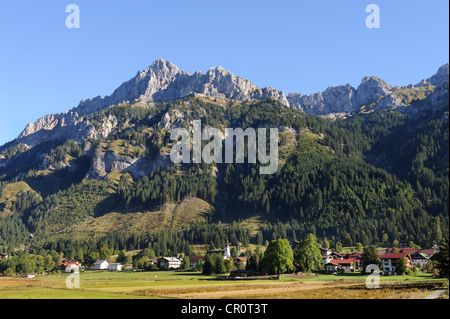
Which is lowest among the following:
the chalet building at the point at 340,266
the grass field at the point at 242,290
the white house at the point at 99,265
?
the white house at the point at 99,265

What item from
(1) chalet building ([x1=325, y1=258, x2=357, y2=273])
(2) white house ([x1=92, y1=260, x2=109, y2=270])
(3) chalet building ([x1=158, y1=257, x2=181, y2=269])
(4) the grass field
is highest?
(4) the grass field

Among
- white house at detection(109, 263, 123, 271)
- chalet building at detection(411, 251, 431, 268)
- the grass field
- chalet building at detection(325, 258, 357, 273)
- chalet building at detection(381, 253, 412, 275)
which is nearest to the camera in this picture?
the grass field

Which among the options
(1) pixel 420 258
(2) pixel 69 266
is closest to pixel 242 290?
(1) pixel 420 258

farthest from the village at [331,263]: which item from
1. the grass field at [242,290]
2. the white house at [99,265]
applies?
the grass field at [242,290]

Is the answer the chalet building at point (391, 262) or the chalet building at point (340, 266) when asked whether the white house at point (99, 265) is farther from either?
the chalet building at point (391, 262)

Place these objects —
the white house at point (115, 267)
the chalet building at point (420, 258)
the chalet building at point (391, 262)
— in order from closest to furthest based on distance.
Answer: the chalet building at point (391, 262) < the chalet building at point (420, 258) < the white house at point (115, 267)

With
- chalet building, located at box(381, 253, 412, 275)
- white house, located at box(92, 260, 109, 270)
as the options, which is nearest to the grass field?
chalet building, located at box(381, 253, 412, 275)

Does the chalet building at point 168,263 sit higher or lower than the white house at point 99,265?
higher

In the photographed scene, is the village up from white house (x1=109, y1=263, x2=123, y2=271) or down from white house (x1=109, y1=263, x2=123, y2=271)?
up

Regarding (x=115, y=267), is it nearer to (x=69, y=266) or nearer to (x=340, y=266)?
(x=69, y=266)

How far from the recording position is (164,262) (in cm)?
17950

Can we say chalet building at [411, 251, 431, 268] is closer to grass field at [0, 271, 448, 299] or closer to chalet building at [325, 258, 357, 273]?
chalet building at [325, 258, 357, 273]
